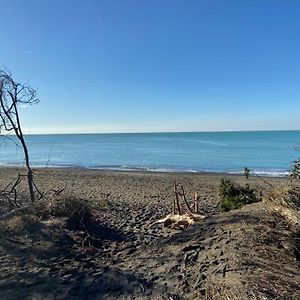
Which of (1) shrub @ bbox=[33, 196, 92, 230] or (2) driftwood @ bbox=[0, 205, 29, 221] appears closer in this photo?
(2) driftwood @ bbox=[0, 205, 29, 221]

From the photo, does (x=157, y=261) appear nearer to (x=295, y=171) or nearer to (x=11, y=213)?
(x=11, y=213)

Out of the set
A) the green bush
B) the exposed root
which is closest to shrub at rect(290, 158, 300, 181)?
the green bush

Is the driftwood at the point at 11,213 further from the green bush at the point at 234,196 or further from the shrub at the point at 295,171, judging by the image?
the shrub at the point at 295,171

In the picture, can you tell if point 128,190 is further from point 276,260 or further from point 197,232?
point 276,260

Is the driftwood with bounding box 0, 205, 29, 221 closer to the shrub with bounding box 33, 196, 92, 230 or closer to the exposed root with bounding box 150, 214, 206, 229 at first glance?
the shrub with bounding box 33, 196, 92, 230

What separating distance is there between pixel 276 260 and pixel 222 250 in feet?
3.30

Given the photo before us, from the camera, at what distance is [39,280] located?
542 centimetres

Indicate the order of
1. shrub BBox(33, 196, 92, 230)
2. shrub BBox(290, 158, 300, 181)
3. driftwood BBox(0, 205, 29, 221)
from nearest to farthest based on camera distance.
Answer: driftwood BBox(0, 205, 29, 221) < shrub BBox(290, 158, 300, 181) < shrub BBox(33, 196, 92, 230)

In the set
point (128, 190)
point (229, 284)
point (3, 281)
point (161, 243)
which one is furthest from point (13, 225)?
point (128, 190)

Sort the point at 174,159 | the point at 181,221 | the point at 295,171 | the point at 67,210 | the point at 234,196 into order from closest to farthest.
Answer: the point at 295,171 < the point at 67,210 < the point at 181,221 < the point at 234,196 < the point at 174,159

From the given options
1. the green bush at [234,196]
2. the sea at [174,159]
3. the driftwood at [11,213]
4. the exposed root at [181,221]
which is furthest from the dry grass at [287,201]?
the driftwood at [11,213]

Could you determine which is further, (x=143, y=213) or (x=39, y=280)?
(x=143, y=213)

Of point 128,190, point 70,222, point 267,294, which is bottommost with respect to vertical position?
point 128,190

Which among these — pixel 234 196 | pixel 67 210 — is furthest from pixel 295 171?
pixel 67 210
